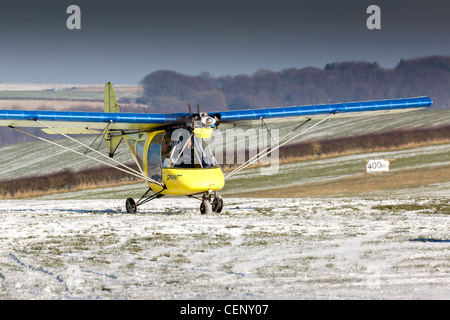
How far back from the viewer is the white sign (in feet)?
Answer: 140

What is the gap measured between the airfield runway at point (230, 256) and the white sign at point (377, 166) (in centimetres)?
2334

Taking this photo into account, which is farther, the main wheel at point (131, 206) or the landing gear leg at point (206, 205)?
the main wheel at point (131, 206)

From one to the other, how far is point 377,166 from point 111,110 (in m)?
23.3

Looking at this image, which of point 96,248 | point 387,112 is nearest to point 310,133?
point 387,112

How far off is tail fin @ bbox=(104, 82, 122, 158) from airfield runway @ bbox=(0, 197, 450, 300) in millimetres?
4841

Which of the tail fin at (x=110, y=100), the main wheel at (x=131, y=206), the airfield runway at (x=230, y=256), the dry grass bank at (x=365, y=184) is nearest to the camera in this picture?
the airfield runway at (x=230, y=256)

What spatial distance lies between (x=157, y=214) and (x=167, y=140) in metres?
2.68

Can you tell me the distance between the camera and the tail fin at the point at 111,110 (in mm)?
23725

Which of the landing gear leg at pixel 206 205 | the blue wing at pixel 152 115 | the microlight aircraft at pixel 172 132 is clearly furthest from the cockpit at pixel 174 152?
the landing gear leg at pixel 206 205

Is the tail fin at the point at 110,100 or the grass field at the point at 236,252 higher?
the tail fin at the point at 110,100

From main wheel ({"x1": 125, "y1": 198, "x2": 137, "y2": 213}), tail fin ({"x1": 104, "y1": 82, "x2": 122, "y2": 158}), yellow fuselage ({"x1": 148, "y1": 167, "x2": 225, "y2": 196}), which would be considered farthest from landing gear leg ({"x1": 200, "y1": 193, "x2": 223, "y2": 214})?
tail fin ({"x1": 104, "y1": 82, "x2": 122, "y2": 158})

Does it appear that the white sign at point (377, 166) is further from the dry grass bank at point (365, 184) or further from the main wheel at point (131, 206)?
the main wheel at point (131, 206)

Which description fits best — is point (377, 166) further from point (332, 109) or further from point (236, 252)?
point (236, 252)

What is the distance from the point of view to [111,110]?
994 inches
